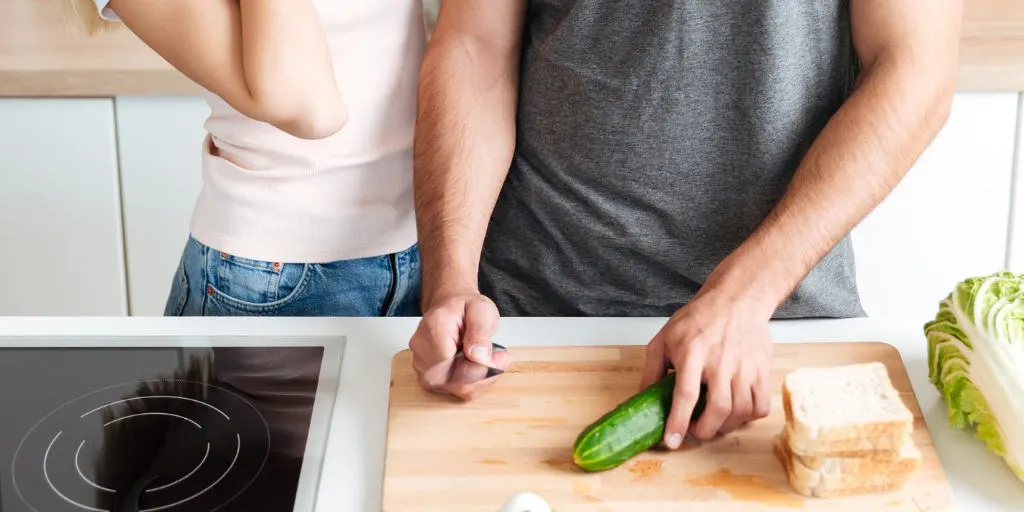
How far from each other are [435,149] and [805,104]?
433 millimetres

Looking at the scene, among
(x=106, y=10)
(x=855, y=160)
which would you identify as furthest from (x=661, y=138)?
(x=106, y=10)

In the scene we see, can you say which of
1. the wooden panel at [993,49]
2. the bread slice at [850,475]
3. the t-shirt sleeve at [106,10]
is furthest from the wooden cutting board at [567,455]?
the wooden panel at [993,49]

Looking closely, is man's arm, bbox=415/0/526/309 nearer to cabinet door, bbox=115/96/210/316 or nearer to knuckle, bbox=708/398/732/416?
knuckle, bbox=708/398/732/416

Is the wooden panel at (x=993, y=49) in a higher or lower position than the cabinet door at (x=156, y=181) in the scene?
higher

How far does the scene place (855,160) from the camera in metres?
1.11

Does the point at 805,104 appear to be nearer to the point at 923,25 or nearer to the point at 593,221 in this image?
the point at 923,25

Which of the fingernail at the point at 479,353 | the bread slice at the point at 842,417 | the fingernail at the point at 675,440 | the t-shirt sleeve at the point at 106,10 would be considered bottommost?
the fingernail at the point at 675,440

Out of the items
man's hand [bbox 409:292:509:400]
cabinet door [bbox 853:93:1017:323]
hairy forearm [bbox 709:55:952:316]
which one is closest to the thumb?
man's hand [bbox 409:292:509:400]

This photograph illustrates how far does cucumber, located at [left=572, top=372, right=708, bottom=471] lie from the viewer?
2.87 feet

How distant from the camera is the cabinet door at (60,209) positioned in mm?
1971

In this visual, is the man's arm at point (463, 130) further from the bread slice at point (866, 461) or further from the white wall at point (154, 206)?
the white wall at point (154, 206)

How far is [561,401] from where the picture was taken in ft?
3.25

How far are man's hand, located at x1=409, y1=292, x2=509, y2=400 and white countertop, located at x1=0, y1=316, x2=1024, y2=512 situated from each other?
60 millimetres

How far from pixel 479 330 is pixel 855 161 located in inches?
17.4
